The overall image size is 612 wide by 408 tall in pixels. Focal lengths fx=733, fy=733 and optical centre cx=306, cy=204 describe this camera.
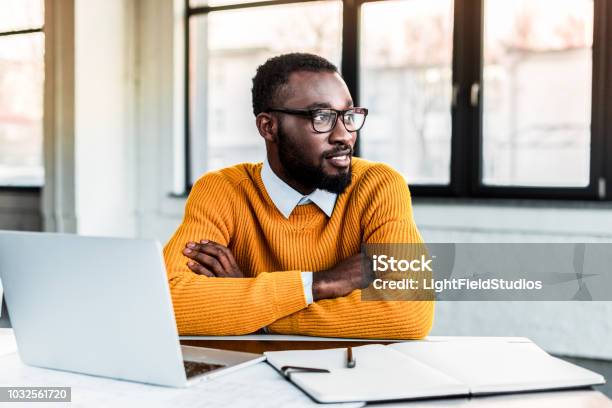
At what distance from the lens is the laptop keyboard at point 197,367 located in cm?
115

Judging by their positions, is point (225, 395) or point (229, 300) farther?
point (229, 300)

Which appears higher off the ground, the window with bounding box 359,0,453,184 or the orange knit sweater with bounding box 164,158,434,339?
the window with bounding box 359,0,453,184

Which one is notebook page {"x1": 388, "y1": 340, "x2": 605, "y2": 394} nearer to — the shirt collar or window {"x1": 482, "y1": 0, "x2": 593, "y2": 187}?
the shirt collar

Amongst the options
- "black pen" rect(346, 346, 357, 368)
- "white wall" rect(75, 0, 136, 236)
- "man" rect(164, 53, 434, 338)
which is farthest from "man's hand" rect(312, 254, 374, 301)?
"white wall" rect(75, 0, 136, 236)

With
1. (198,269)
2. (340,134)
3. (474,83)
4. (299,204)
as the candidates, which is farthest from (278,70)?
(474,83)

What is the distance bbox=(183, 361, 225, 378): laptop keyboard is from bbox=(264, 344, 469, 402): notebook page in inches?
4.0

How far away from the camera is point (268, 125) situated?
207cm

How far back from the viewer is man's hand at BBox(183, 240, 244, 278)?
1771 millimetres

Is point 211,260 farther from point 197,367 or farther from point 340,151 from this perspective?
point 197,367

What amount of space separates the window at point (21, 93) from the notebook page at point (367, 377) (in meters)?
3.85

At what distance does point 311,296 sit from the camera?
65.2 inches

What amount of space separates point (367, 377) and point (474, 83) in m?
2.68

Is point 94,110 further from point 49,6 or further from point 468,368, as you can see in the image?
point 468,368

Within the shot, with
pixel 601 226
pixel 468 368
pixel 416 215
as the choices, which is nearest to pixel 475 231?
pixel 416 215
